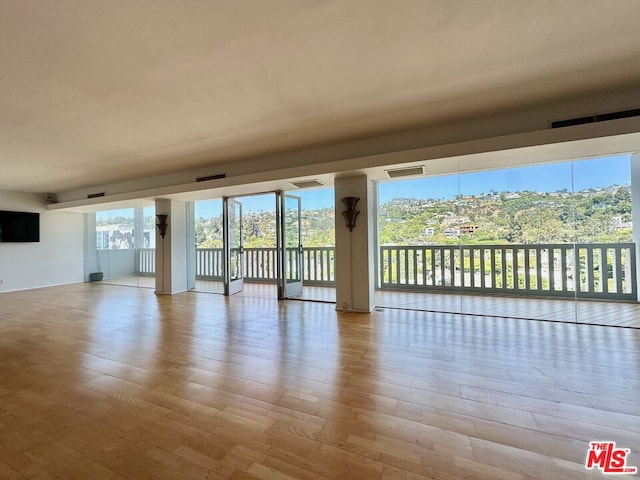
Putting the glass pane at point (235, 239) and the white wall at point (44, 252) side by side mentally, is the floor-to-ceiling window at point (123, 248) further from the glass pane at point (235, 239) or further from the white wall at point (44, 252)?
the glass pane at point (235, 239)

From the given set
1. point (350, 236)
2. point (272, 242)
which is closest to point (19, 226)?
point (272, 242)

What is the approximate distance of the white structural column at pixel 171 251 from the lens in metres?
6.42

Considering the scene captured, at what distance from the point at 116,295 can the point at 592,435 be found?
7928mm

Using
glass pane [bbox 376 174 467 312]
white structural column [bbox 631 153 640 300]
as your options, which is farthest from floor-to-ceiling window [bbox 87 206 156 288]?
white structural column [bbox 631 153 640 300]

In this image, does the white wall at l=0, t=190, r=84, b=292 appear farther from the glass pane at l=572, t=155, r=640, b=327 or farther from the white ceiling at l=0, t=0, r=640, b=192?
the glass pane at l=572, t=155, r=640, b=327

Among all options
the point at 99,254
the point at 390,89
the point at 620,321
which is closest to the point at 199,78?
the point at 390,89

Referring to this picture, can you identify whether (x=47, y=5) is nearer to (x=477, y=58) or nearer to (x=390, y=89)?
(x=390, y=89)

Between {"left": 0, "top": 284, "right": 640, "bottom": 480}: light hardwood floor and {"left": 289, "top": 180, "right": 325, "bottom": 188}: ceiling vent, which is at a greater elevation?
{"left": 289, "top": 180, "right": 325, "bottom": 188}: ceiling vent

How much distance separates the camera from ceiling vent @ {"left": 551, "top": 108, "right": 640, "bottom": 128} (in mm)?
2865

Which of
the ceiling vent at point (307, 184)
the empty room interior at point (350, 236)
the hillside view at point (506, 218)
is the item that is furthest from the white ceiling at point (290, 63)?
the hillside view at point (506, 218)

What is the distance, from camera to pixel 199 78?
8.25 ft
